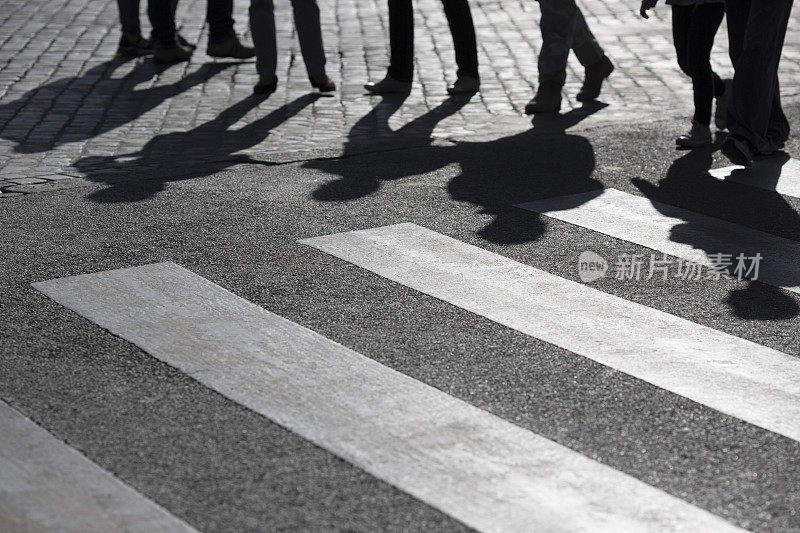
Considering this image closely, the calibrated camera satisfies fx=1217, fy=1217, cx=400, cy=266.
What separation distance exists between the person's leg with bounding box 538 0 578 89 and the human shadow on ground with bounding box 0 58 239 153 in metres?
2.75

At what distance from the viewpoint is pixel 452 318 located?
441cm

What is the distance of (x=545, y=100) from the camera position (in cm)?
838

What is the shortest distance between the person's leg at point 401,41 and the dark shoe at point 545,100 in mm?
1123

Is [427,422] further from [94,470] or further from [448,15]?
[448,15]

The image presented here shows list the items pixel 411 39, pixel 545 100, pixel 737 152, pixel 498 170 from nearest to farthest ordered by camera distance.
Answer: pixel 737 152 < pixel 498 170 < pixel 545 100 < pixel 411 39

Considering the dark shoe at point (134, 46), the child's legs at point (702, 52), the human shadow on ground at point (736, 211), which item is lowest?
the dark shoe at point (134, 46)

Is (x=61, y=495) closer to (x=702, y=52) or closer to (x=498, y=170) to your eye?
(x=498, y=170)

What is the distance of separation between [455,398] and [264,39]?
5836 mm

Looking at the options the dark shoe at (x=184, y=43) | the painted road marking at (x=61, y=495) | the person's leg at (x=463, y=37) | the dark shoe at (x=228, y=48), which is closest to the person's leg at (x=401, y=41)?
the person's leg at (x=463, y=37)

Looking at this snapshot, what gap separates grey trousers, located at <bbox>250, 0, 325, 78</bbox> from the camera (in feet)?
29.5

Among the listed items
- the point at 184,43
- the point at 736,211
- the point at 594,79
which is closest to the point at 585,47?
the point at 594,79

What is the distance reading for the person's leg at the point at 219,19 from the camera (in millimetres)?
10109

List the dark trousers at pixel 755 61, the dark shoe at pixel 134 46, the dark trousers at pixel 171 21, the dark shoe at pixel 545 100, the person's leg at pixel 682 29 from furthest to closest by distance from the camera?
the dark shoe at pixel 134 46 → the dark trousers at pixel 171 21 → the dark shoe at pixel 545 100 → the person's leg at pixel 682 29 → the dark trousers at pixel 755 61

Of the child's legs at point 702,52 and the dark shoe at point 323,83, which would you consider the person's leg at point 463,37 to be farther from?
the child's legs at point 702,52
